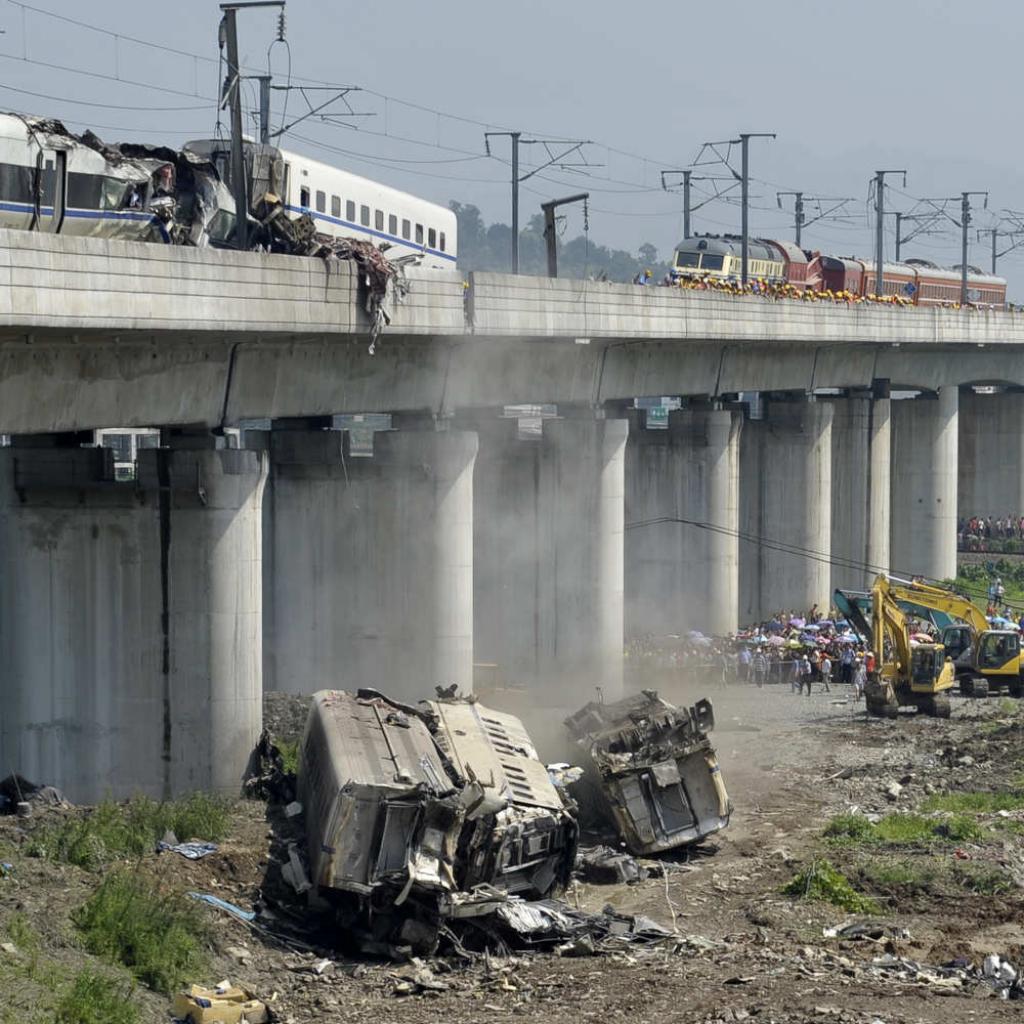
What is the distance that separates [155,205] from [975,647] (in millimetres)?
26864

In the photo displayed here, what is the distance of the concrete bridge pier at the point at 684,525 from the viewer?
197 ft

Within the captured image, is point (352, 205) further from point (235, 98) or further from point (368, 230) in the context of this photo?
point (235, 98)

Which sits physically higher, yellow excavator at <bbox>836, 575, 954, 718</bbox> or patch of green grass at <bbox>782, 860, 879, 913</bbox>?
yellow excavator at <bbox>836, 575, 954, 718</bbox>

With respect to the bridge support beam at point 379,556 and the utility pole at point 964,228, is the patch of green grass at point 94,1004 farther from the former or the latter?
the utility pole at point 964,228

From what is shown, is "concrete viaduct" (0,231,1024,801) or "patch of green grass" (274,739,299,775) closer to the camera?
"concrete viaduct" (0,231,1024,801)

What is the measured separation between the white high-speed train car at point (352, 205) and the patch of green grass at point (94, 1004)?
1912cm

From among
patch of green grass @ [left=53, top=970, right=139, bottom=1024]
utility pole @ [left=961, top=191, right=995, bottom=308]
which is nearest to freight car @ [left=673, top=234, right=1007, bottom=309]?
utility pole @ [left=961, top=191, right=995, bottom=308]

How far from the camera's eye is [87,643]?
3247 centimetres

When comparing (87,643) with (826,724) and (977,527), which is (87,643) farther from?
(977,527)

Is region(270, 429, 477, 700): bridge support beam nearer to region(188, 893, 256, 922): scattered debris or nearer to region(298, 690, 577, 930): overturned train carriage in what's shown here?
region(298, 690, 577, 930): overturned train carriage

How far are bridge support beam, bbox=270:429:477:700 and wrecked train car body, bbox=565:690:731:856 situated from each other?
10.4m

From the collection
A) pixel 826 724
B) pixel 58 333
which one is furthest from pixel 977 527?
pixel 58 333

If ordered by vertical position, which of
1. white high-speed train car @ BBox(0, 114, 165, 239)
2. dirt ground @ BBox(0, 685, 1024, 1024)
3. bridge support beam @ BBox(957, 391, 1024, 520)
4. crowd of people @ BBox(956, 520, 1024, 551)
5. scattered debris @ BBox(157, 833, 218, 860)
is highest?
Answer: white high-speed train car @ BBox(0, 114, 165, 239)

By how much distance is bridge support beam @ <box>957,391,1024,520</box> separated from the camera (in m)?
91.6
